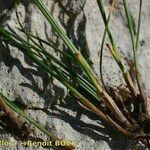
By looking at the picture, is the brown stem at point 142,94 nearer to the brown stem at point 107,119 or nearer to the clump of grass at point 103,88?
the clump of grass at point 103,88

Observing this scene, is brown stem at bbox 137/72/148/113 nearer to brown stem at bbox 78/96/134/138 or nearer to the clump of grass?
the clump of grass

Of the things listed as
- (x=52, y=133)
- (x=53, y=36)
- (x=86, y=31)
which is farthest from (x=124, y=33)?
(x=52, y=133)

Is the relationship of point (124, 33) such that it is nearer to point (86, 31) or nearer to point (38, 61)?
point (86, 31)

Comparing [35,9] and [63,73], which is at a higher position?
[35,9]

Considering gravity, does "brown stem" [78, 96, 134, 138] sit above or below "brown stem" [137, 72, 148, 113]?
below

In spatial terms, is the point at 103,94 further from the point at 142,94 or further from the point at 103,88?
the point at 142,94

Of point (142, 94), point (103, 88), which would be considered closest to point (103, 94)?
point (103, 88)

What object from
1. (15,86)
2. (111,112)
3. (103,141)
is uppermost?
(15,86)

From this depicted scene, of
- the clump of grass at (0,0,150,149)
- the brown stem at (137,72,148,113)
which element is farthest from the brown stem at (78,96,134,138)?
the brown stem at (137,72,148,113)

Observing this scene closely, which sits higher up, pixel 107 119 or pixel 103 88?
pixel 103 88

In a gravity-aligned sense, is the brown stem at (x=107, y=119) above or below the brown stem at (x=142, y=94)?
below

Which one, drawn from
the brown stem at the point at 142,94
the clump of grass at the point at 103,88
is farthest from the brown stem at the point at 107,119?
the brown stem at the point at 142,94
